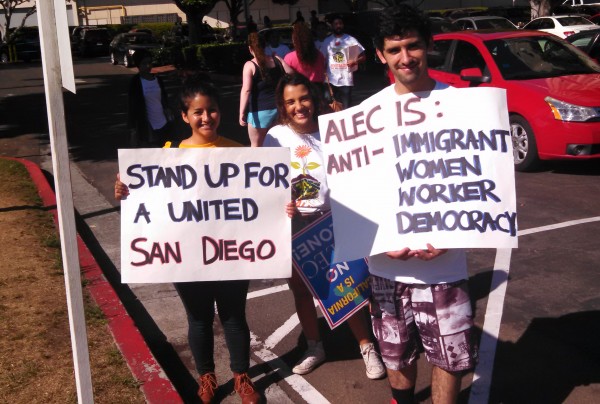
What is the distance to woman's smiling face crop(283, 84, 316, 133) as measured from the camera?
4129mm

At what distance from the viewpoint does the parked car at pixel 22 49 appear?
1566 inches

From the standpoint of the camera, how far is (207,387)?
13.8 ft

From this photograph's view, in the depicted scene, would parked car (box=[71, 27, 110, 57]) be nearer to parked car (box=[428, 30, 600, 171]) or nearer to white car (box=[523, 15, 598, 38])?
white car (box=[523, 15, 598, 38])

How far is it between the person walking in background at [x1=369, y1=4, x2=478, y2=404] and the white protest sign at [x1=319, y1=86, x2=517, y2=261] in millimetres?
80

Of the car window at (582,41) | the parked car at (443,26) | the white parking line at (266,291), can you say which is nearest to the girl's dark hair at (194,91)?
the white parking line at (266,291)

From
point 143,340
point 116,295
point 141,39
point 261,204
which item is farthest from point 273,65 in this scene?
point 141,39

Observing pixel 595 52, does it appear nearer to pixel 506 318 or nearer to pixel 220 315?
pixel 506 318

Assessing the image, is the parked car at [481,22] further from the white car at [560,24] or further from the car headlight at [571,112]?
the car headlight at [571,112]

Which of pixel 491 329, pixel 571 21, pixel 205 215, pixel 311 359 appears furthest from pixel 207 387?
pixel 571 21

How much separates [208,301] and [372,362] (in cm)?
108

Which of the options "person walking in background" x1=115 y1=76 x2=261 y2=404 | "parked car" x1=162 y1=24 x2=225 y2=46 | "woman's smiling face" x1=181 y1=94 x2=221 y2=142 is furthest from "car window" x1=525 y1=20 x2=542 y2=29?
"woman's smiling face" x1=181 y1=94 x2=221 y2=142

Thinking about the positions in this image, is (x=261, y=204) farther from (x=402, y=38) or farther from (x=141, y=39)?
(x=141, y=39)

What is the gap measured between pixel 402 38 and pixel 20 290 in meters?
3.99

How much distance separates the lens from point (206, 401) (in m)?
4.17
